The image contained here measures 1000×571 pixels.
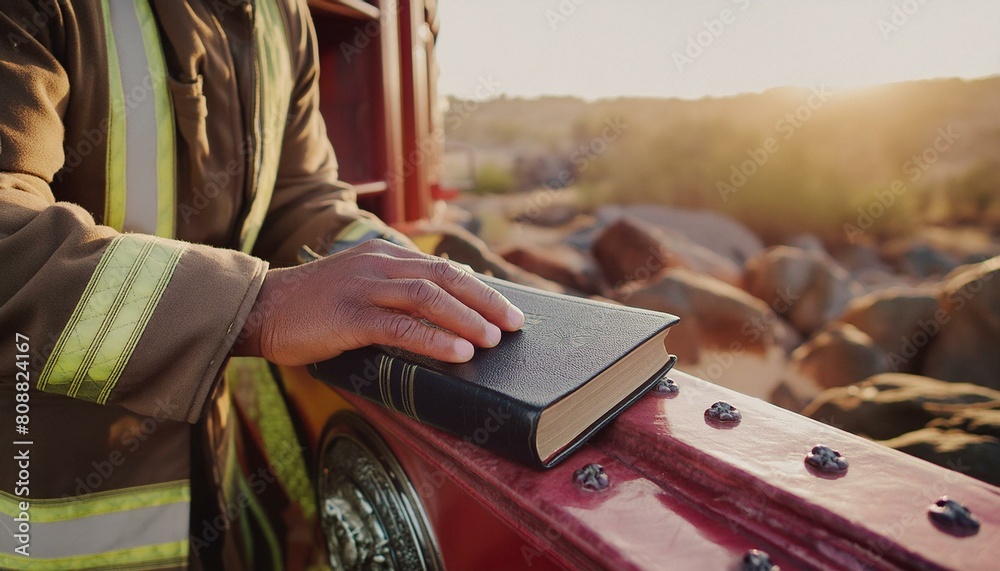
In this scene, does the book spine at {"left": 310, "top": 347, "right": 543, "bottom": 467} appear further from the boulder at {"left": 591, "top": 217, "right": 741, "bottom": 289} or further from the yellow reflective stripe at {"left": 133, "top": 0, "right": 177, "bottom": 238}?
the boulder at {"left": 591, "top": 217, "right": 741, "bottom": 289}

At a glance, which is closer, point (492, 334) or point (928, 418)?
point (492, 334)

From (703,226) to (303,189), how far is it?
12.6 meters

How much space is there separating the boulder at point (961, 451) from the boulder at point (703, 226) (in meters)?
9.15

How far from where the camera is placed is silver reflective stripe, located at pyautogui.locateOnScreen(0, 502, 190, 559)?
1.05 meters

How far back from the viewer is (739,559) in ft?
1.80

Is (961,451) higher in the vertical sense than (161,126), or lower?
lower

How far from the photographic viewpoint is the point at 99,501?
112 cm

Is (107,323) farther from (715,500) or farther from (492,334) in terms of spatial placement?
(715,500)

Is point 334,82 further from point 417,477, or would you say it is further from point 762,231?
point 762,231

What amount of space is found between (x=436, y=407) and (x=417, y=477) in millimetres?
278

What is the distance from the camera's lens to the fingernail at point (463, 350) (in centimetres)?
74
